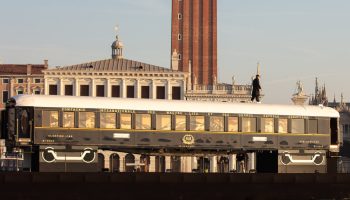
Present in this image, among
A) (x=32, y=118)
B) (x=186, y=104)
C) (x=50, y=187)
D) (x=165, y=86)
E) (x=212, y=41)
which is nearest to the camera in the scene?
(x=50, y=187)

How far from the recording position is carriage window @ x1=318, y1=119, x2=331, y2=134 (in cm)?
3712

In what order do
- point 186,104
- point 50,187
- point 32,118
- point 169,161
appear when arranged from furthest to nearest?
point 169,161 → point 186,104 → point 32,118 → point 50,187

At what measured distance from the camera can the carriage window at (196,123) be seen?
34812mm

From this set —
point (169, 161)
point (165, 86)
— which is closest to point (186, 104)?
point (169, 161)

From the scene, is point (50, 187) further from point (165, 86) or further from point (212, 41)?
point (212, 41)

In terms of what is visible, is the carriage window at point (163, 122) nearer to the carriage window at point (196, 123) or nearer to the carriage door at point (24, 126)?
the carriage window at point (196, 123)

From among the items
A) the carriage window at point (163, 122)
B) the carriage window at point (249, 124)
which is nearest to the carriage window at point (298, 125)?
the carriage window at point (249, 124)

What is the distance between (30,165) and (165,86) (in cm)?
6505

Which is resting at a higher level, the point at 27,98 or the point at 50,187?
the point at 27,98

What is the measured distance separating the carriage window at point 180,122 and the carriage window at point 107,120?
8.28 feet

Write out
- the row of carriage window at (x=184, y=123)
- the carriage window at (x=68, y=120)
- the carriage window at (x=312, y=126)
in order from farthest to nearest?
the carriage window at (x=312, y=126)
the row of carriage window at (x=184, y=123)
the carriage window at (x=68, y=120)

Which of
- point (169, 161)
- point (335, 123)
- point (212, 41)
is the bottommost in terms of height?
point (169, 161)

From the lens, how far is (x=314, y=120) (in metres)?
37.0

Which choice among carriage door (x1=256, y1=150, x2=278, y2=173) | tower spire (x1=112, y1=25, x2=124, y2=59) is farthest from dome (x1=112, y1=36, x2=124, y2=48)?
carriage door (x1=256, y1=150, x2=278, y2=173)
